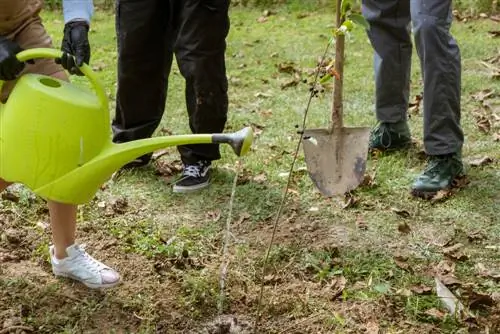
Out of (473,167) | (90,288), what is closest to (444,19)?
(473,167)

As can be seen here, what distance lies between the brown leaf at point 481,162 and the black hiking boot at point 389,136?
38cm

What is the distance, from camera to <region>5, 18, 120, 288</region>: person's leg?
231 cm

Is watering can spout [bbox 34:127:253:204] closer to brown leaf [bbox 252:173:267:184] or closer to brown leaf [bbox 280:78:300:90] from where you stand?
brown leaf [bbox 252:173:267:184]

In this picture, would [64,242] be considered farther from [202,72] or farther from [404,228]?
[404,228]

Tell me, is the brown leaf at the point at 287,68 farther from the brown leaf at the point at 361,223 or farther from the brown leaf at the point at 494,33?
the brown leaf at the point at 361,223

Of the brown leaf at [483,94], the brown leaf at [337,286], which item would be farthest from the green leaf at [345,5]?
the brown leaf at [483,94]

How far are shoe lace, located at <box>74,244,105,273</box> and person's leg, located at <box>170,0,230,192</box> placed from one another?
0.83 m

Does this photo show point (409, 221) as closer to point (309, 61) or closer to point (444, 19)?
point (444, 19)

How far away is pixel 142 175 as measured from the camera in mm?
3436

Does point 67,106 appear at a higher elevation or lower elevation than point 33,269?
higher

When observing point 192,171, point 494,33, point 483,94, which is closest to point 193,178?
point 192,171

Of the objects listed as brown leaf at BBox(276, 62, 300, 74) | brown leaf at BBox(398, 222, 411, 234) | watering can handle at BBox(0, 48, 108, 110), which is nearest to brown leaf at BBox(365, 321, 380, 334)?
brown leaf at BBox(398, 222, 411, 234)

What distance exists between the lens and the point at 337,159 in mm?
2941

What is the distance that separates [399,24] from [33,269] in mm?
2113
